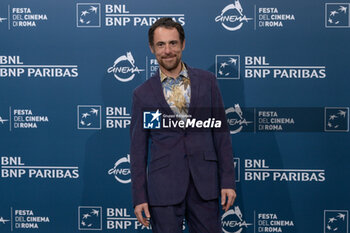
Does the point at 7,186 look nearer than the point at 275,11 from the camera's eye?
No

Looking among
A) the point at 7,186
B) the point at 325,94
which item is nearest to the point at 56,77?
the point at 7,186

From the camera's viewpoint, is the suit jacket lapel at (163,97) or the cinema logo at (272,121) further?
the cinema logo at (272,121)

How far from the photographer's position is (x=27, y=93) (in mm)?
3320

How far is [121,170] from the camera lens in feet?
11.0

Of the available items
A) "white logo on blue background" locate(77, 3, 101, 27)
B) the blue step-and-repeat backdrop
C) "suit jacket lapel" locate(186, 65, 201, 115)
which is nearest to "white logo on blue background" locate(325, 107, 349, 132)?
the blue step-and-repeat backdrop

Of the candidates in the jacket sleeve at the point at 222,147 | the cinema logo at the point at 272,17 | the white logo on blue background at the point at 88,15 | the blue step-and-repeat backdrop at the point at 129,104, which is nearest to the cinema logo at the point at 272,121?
the blue step-and-repeat backdrop at the point at 129,104

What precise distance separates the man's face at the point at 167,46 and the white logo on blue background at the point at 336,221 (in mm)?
1830

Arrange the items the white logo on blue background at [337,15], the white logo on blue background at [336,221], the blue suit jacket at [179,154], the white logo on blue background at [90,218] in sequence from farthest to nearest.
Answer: the white logo on blue background at [90,218] < the white logo on blue background at [336,221] < the white logo on blue background at [337,15] < the blue suit jacket at [179,154]

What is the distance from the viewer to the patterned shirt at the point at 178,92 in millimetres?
2381

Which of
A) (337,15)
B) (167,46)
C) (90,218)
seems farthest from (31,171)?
(337,15)

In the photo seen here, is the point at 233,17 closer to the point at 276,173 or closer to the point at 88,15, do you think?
the point at 88,15

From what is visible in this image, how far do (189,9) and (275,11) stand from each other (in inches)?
25.7

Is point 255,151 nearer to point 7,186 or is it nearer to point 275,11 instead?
point 275,11

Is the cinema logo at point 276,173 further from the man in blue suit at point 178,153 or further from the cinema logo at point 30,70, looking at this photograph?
the cinema logo at point 30,70
